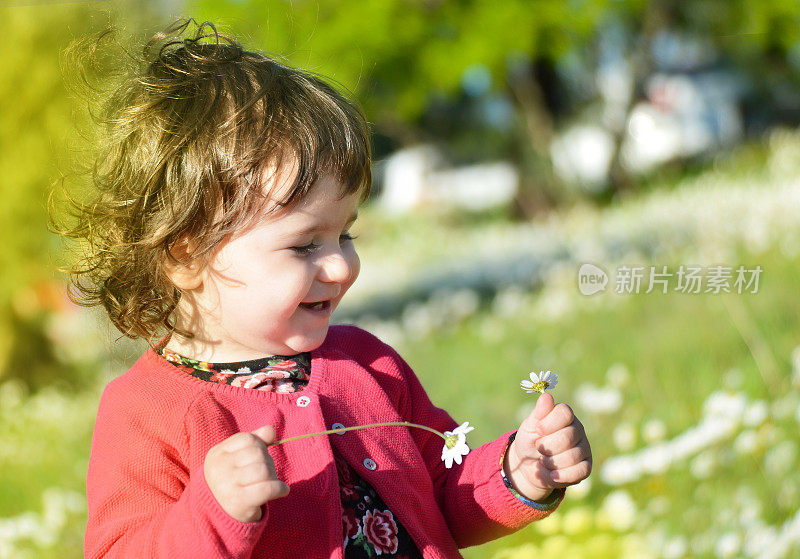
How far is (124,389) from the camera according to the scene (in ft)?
4.99

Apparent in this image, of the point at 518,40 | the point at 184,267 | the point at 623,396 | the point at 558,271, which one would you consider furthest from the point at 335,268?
the point at 518,40

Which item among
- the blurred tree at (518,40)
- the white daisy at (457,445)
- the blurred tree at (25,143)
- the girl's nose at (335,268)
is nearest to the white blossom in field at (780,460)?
the white daisy at (457,445)

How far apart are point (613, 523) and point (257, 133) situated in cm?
163

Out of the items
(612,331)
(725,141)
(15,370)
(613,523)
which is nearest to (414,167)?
(725,141)

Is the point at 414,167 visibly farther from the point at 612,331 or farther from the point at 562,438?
the point at 562,438

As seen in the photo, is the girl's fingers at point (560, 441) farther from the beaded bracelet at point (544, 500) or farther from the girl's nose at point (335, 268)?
the girl's nose at point (335, 268)

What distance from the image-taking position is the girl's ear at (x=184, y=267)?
5.04 feet

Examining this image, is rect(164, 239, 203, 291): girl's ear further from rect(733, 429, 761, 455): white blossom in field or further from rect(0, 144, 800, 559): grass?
rect(733, 429, 761, 455): white blossom in field

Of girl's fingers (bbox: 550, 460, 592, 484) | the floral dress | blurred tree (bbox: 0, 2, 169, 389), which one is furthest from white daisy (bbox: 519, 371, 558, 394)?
blurred tree (bbox: 0, 2, 169, 389)

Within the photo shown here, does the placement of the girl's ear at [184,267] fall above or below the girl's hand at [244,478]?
above

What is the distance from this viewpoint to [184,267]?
5.10 ft

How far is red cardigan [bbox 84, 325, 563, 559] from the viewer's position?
1.31 meters

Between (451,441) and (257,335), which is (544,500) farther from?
(257,335)

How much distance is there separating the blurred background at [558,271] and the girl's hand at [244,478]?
74 centimetres
